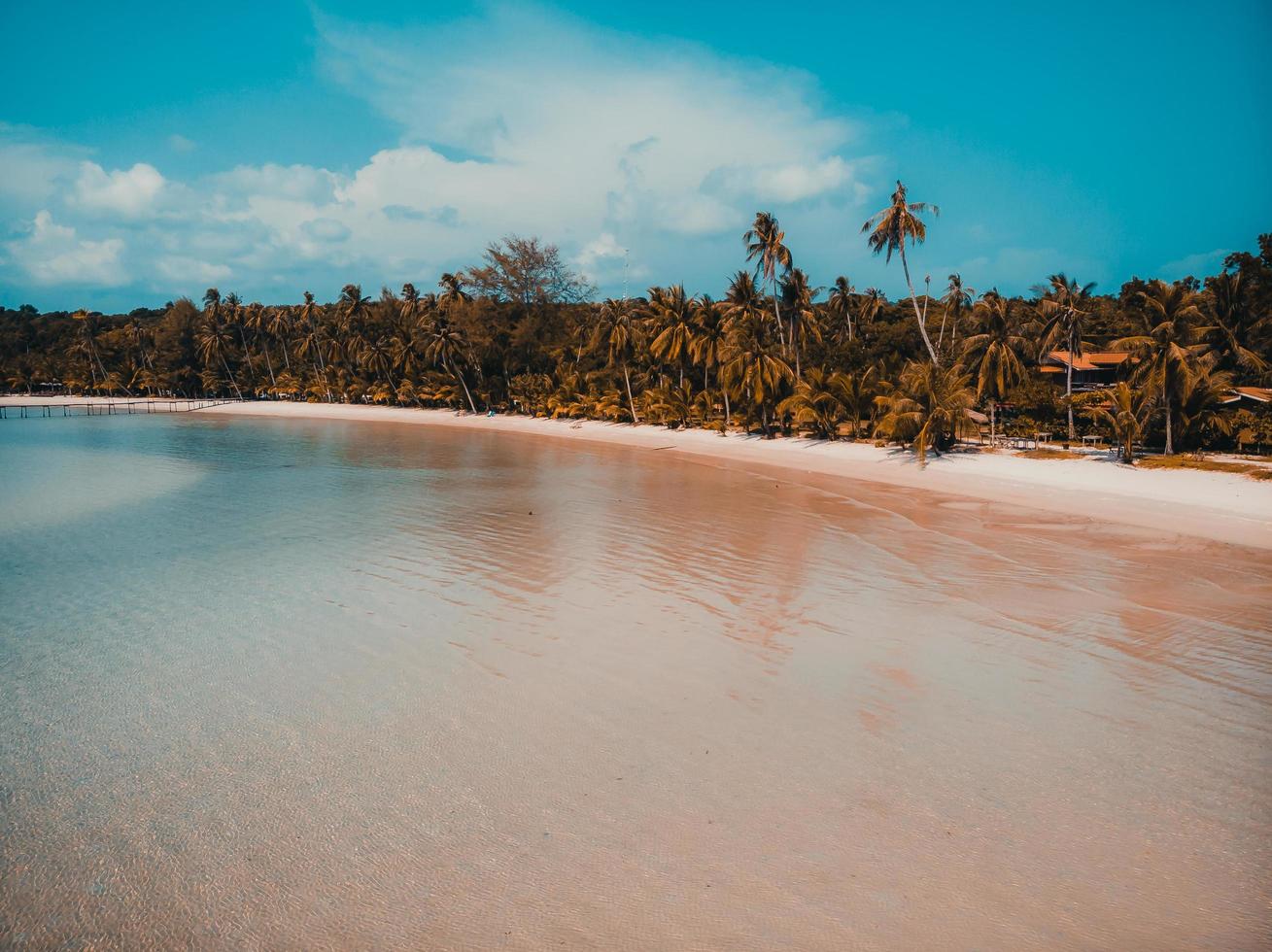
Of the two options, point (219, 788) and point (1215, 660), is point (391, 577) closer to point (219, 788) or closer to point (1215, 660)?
point (219, 788)

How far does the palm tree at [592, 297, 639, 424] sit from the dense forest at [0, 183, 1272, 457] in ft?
0.59

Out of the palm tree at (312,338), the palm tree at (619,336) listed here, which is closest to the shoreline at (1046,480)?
the palm tree at (619,336)

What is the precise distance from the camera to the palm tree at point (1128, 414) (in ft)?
78.4

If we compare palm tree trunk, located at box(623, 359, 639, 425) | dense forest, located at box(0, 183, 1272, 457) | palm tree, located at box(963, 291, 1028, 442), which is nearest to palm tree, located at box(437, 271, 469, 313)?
dense forest, located at box(0, 183, 1272, 457)

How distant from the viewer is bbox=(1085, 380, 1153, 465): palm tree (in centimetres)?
2391

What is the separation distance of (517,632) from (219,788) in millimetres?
4101

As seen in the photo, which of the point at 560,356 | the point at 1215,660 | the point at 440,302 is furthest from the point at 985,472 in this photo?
the point at 440,302

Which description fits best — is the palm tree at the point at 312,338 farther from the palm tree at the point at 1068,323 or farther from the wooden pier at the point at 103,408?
the palm tree at the point at 1068,323

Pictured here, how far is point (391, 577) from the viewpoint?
40.4 feet

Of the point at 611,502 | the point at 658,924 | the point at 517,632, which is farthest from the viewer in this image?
the point at 611,502

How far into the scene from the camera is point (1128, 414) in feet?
79.1

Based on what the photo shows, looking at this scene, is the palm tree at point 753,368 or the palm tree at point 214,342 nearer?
the palm tree at point 753,368

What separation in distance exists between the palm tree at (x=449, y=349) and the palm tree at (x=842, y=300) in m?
31.9

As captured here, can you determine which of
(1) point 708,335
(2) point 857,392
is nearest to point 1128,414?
(2) point 857,392
